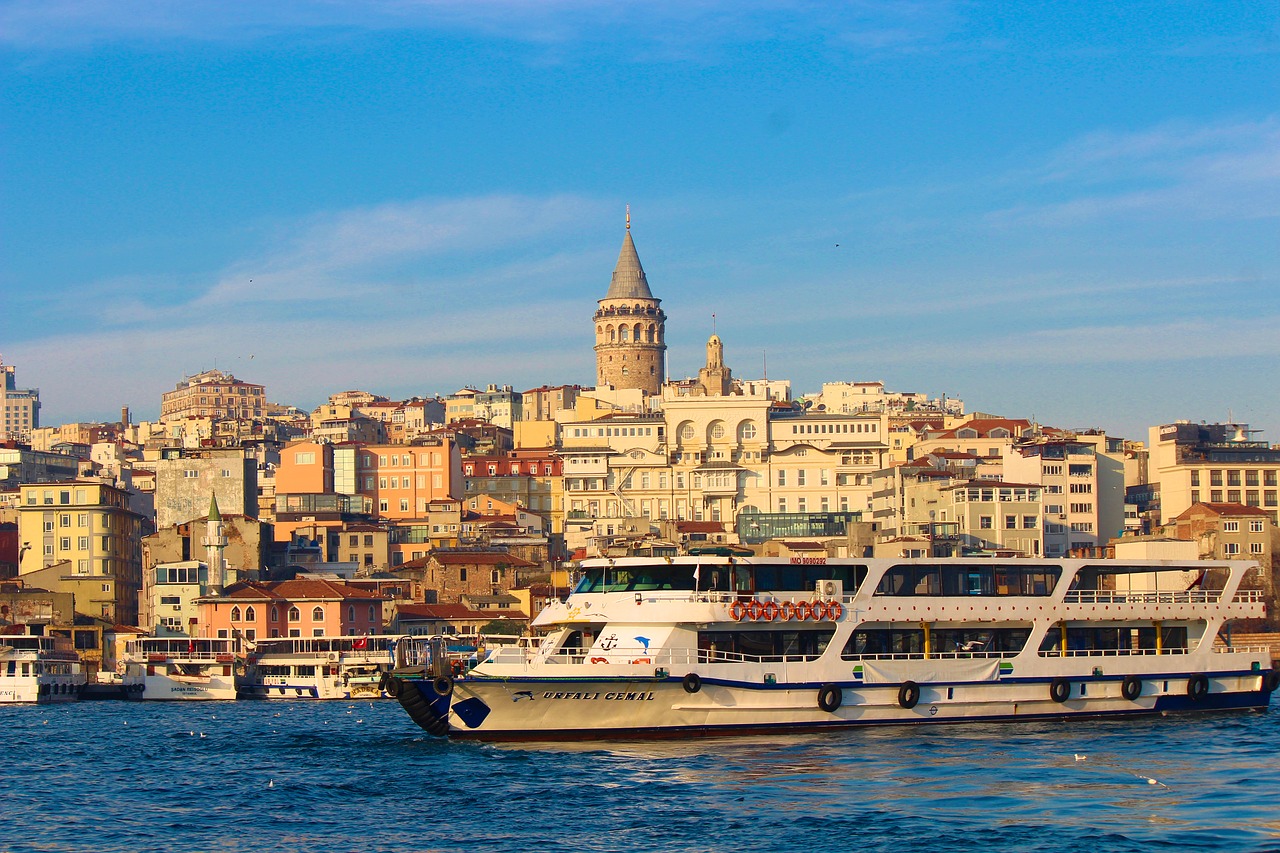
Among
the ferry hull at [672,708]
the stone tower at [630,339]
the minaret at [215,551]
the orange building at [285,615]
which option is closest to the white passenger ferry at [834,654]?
the ferry hull at [672,708]

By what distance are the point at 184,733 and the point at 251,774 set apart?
12255 mm

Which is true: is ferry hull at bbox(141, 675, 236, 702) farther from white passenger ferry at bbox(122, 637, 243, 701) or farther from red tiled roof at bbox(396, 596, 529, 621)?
red tiled roof at bbox(396, 596, 529, 621)

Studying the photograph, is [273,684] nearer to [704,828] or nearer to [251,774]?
[251,774]

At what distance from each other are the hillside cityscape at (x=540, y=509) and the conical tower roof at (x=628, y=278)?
29836mm

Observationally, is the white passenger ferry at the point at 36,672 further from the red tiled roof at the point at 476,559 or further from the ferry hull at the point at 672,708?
the ferry hull at the point at 672,708

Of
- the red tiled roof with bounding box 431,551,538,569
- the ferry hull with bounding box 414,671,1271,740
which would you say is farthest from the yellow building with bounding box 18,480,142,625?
the ferry hull with bounding box 414,671,1271,740

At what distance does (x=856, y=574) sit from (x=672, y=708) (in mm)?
5278

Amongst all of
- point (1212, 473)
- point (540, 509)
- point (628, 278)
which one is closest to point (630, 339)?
point (628, 278)

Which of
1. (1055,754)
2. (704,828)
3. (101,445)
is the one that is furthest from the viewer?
(101,445)

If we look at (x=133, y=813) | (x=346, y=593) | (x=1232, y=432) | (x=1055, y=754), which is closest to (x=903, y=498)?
(x=1232, y=432)

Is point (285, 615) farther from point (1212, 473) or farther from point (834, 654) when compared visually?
point (1212, 473)

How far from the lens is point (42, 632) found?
7725 centimetres

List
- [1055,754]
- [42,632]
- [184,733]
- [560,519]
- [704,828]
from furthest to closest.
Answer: [560,519] → [42,632] → [184,733] → [1055,754] → [704,828]

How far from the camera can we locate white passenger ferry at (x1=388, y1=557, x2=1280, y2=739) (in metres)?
36.2
